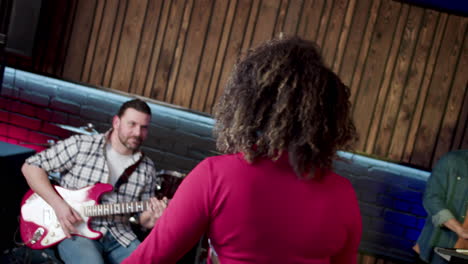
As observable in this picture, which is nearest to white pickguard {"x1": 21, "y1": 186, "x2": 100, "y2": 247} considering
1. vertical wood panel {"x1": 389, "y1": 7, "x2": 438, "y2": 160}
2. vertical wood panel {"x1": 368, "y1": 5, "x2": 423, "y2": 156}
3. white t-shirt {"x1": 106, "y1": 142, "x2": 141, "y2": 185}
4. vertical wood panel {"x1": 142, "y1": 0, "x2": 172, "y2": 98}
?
white t-shirt {"x1": 106, "y1": 142, "x2": 141, "y2": 185}

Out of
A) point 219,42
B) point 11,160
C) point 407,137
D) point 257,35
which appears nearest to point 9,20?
point 11,160

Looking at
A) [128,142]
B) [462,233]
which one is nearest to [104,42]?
[128,142]

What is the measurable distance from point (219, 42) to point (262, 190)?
2.77m

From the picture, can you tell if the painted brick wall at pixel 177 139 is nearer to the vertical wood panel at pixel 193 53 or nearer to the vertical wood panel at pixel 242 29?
the vertical wood panel at pixel 193 53

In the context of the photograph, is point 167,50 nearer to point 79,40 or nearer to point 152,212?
point 79,40

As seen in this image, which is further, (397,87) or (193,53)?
(193,53)

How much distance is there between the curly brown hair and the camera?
0.83 metres

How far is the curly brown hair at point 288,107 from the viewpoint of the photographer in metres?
0.83

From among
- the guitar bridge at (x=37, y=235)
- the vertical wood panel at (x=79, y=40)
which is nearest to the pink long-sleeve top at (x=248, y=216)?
the guitar bridge at (x=37, y=235)

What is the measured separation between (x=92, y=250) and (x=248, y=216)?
164cm

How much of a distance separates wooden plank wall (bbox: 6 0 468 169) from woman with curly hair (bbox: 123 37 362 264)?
252 cm

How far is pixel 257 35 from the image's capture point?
3.36 m

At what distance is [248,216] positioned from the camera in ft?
2.59

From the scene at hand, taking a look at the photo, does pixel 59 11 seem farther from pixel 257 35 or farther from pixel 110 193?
pixel 110 193
